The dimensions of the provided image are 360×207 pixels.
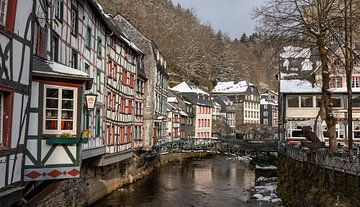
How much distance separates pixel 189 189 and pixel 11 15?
2388 centimetres

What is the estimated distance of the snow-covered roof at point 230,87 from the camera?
104125 millimetres

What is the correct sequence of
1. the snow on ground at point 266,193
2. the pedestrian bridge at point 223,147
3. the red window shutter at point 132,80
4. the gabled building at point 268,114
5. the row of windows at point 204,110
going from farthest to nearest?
the gabled building at point 268,114, the row of windows at point 204,110, the pedestrian bridge at point 223,147, the red window shutter at point 132,80, the snow on ground at point 266,193

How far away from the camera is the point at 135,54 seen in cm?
3303

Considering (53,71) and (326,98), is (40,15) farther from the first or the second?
(326,98)

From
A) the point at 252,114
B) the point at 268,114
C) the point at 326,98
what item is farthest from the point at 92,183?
the point at 268,114

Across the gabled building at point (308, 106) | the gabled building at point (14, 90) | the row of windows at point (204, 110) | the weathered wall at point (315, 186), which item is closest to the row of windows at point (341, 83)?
the gabled building at point (308, 106)

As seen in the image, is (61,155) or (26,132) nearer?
(26,132)

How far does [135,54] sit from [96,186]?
1173cm

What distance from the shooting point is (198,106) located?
7288 cm

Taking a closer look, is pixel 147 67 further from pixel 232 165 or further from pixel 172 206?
pixel 232 165

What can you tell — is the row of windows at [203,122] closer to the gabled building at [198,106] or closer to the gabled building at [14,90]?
the gabled building at [198,106]

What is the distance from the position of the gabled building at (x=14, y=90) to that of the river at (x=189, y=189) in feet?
44.8

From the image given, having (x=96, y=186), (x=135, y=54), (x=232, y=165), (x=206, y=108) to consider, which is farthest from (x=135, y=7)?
(x=96, y=186)

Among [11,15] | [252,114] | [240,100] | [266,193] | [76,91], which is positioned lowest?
[266,193]
